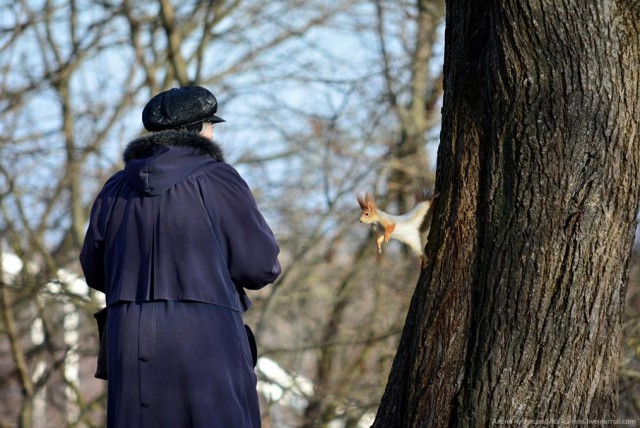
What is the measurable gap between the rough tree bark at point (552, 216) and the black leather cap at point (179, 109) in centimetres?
91

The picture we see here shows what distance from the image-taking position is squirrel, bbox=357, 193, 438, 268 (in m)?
3.01

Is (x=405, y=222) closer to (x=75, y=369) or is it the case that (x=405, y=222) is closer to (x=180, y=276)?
(x=180, y=276)

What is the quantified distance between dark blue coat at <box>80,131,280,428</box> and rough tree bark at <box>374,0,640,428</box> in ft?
2.25

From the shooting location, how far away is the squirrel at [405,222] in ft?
9.86

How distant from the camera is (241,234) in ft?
9.60

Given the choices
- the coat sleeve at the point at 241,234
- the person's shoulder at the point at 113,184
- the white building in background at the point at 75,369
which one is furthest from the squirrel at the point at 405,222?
the white building in background at the point at 75,369

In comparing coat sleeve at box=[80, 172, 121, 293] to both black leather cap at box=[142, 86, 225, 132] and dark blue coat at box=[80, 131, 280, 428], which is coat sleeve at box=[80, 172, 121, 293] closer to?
dark blue coat at box=[80, 131, 280, 428]

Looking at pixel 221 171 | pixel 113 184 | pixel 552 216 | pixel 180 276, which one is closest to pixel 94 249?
pixel 113 184

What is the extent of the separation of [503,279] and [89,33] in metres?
7.63

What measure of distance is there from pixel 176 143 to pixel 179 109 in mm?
133

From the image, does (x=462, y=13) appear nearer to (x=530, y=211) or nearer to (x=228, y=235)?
(x=530, y=211)

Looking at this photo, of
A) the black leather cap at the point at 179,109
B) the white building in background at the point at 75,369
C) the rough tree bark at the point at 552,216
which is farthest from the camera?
the white building in background at the point at 75,369

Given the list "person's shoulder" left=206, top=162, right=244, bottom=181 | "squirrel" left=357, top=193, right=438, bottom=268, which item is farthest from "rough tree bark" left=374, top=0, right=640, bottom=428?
"person's shoulder" left=206, top=162, right=244, bottom=181

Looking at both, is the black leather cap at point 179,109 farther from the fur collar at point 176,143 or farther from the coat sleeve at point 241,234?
the coat sleeve at point 241,234
